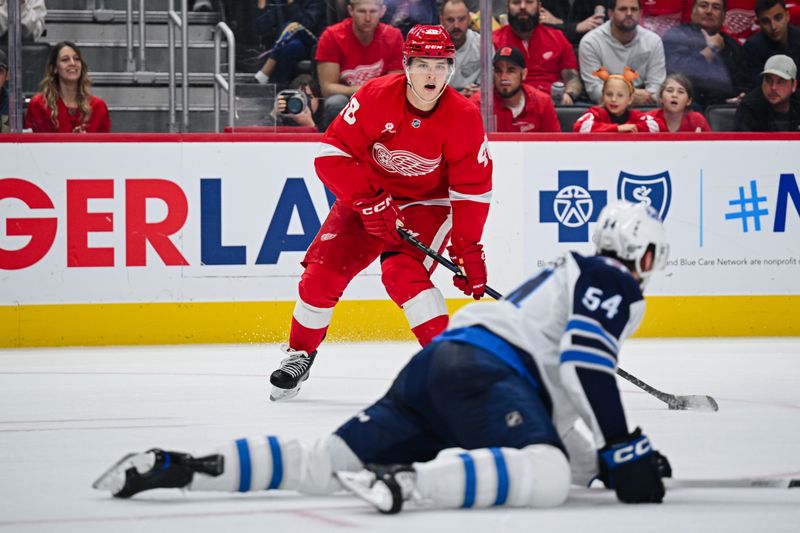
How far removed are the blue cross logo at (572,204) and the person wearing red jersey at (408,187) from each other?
2178mm

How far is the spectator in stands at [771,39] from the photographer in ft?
23.8

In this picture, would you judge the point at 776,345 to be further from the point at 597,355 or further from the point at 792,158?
the point at 597,355

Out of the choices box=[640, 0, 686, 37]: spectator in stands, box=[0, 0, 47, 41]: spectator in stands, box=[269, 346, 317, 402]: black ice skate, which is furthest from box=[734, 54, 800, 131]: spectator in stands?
box=[0, 0, 47, 41]: spectator in stands

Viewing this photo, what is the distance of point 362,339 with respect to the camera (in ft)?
22.9

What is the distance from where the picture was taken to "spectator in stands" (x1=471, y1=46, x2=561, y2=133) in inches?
277

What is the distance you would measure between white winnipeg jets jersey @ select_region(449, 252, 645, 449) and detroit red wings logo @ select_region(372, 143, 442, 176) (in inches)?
76.2

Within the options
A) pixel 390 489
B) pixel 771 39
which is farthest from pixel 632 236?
pixel 771 39

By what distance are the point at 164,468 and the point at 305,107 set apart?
4.35 metres

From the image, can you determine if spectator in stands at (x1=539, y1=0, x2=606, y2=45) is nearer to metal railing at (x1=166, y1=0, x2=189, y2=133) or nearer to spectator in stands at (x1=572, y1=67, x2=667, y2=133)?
spectator in stands at (x1=572, y1=67, x2=667, y2=133)

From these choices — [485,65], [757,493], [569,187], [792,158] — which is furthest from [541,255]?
[757,493]

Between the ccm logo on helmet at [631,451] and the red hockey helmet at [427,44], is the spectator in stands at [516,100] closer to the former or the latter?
the red hockey helmet at [427,44]

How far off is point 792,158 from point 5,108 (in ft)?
13.3

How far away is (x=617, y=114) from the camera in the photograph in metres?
7.20

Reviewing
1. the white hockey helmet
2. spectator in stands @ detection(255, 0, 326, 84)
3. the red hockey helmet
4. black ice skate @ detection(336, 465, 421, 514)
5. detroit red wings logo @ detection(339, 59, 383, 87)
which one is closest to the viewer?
black ice skate @ detection(336, 465, 421, 514)
